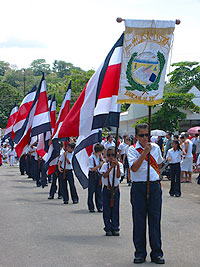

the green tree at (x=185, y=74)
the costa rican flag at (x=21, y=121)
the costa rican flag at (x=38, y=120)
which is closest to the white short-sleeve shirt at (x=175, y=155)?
the costa rican flag at (x=38, y=120)

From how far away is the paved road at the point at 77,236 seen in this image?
7.21 metres

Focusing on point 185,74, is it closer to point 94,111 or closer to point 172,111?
point 172,111

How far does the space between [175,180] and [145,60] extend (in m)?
8.19

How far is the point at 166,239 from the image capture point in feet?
28.5

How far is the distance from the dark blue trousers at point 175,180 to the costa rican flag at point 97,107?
4433 millimetres

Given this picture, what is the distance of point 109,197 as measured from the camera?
934 centimetres

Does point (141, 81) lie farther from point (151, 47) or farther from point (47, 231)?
point (47, 231)

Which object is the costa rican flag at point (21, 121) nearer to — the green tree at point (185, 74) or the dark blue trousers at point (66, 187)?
the dark blue trousers at point (66, 187)

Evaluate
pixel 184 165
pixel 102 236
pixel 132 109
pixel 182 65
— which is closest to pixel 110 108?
pixel 102 236

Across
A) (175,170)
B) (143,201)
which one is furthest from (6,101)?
(143,201)

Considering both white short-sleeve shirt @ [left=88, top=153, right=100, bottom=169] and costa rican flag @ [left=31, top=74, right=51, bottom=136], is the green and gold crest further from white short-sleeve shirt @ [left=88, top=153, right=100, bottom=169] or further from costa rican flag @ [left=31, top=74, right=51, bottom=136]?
costa rican flag @ [left=31, top=74, right=51, bottom=136]

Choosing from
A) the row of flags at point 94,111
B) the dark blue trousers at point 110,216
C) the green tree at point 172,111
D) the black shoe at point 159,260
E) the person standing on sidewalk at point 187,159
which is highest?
the green tree at point 172,111

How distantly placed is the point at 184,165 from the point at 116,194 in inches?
414

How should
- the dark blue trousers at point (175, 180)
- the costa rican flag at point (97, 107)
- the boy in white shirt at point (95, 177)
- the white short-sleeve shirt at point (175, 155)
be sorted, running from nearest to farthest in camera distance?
the costa rican flag at point (97, 107) → the boy in white shirt at point (95, 177) → the dark blue trousers at point (175, 180) → the white short-sleeve shirt at point (175, 155)
